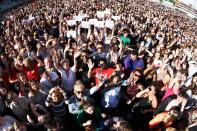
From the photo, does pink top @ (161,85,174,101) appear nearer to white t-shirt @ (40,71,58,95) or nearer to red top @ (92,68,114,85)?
red top @ (92,68,114,85)

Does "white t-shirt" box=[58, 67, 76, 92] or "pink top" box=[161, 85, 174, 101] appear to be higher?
"white t-shirt" box=[58, 67, 76, 92]

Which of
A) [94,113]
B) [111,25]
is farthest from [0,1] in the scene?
[94,113]

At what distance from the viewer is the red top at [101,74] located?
6645mm

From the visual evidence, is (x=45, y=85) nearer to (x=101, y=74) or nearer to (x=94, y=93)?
(x=94, y=93)

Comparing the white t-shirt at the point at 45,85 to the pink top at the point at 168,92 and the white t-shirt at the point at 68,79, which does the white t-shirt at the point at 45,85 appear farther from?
the pink top at the point at 168,92

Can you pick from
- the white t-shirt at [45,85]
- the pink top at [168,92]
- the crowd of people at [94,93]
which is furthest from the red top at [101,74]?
the pink top at [168,92]

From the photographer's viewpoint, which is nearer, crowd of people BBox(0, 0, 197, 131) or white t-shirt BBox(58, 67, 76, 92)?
crowd of people BBox(0, 0, 197, 131)

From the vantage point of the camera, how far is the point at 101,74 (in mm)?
6781

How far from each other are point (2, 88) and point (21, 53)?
2.13 meters

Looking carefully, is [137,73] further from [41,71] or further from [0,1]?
[0,1]

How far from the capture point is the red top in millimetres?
6645

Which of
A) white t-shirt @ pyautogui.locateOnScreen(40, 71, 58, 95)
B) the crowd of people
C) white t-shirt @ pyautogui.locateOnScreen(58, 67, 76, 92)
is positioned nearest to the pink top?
the crowd of people

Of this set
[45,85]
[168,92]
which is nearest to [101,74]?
[45,85]

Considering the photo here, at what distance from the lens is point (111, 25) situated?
11734mm
